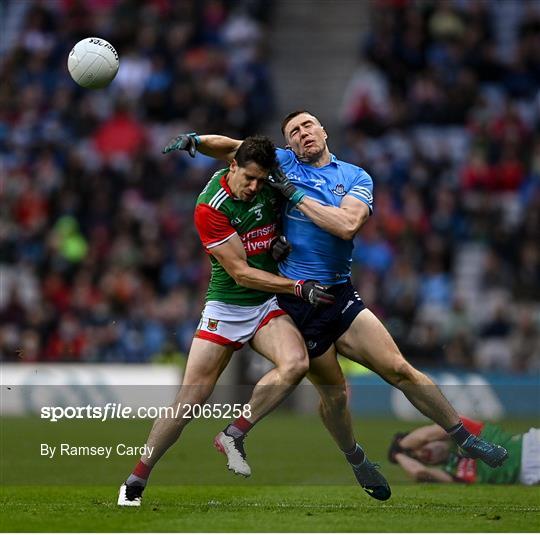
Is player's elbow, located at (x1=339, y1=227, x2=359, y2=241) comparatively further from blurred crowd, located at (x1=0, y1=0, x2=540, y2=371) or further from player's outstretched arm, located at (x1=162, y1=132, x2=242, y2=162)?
blurred crowd, located at (x1=0, y1=0, x2=540, y2=371)

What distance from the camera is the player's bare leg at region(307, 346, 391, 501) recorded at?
385 inches

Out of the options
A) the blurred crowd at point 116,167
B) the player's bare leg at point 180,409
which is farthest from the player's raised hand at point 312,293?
the blurred crowd at point 116,167

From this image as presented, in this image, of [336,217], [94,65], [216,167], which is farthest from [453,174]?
[336,217]

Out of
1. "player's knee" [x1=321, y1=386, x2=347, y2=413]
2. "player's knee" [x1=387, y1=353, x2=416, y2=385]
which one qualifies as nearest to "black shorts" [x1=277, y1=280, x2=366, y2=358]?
"player's knee" [x1=321, y1=386, x2=347, y2=413]

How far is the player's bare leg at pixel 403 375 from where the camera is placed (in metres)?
9.59

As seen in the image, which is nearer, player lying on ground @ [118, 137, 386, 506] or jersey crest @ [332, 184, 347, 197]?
player lying on ground @ [118, 137, 386, 506]

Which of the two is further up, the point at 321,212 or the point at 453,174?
the point at 453,174

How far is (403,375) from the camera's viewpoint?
31.5 feet

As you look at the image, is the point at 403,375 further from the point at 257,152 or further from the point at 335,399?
the point at 257,152

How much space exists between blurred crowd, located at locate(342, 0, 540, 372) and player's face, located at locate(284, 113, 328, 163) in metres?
8.11

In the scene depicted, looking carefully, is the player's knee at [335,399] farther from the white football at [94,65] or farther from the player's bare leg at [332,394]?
the white football at [94,65]

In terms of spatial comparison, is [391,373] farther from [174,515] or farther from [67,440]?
[67,440]

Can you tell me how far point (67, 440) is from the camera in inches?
398
